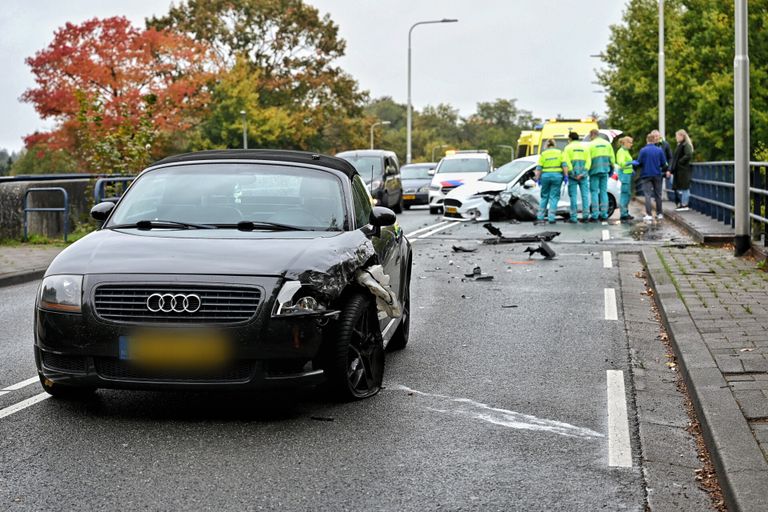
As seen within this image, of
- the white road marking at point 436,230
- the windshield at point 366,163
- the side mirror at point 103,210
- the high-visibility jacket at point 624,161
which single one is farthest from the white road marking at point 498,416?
the windshield at point 366,163

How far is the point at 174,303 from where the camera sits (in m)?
6.13

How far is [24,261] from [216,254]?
10.9 meters

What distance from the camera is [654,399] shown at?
713 centimetres

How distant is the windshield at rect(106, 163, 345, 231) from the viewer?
741cm

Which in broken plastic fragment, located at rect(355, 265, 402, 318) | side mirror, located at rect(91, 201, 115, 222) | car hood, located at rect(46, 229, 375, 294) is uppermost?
side mirror, located at rect(91, 201, 115, 222)

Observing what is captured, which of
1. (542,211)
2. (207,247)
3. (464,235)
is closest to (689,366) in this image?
(207,247)

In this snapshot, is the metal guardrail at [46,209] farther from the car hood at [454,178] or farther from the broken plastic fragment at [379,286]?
the broken plastic fragment at [379,286]

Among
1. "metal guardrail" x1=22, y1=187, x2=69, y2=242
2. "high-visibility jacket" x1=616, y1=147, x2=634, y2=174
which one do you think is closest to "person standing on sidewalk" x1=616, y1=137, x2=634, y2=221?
"high-visibility jacket" x1=616, y1=147, x2=634, y2=174

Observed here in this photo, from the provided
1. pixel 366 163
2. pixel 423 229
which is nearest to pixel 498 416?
pixel 423 229

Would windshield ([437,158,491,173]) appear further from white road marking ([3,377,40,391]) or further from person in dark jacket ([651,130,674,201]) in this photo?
white road marking ([3,377,40,391])

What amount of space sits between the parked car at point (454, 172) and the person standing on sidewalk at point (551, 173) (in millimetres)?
7033

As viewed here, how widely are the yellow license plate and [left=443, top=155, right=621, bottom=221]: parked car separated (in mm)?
18953

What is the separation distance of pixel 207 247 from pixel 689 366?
3.18 metres

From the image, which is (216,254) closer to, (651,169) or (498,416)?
(498,416)
